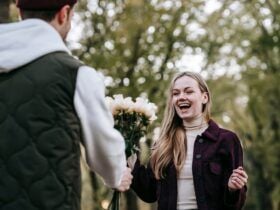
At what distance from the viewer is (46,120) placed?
293 centimetres

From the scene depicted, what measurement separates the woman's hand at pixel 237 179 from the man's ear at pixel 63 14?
2.20 meters

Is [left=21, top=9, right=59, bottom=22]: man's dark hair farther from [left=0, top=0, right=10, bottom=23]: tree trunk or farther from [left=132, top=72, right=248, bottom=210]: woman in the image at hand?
[left=0, top=0, right=10, bottom=23]: tree trunk

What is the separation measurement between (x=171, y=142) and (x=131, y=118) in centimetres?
67

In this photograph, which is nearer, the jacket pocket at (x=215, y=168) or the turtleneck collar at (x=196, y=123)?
the jacket pocket at (x=215, y=168)

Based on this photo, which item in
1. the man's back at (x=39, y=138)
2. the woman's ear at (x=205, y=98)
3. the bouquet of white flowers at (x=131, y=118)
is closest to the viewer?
the man's back at (x=39, y=138)

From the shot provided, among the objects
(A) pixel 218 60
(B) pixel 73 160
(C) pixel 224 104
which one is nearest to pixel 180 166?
(B) pixel 73 160

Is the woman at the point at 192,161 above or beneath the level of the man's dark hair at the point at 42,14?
beneath

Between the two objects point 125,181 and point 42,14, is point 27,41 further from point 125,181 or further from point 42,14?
point 125,181

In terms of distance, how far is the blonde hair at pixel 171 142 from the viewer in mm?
5284

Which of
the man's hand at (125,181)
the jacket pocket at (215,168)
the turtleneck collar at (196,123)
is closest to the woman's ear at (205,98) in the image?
the turtleneck collar at (196,123)

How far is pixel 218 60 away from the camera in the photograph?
869 inches

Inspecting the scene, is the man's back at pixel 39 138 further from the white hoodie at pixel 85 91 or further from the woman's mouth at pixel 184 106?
the woman's mouth at pixel 184 106

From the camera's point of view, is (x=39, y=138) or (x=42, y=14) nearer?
(x=39, y=138)

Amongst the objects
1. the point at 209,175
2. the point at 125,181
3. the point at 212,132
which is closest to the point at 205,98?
the point at 212,132
